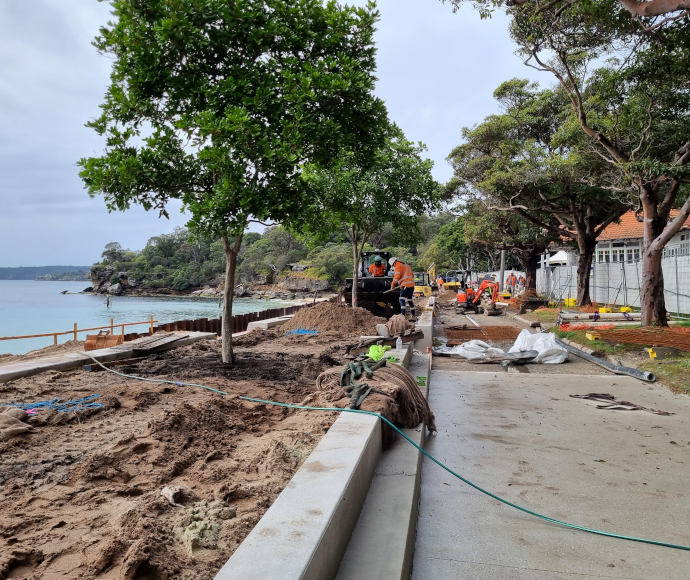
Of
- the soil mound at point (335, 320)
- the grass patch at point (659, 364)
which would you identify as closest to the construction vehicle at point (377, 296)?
the soil mound at point (335, 320)

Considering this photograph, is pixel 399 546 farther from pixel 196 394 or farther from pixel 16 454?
pixel 196 394

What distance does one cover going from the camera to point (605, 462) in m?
3.92

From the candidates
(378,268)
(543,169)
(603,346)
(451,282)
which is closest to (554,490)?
(603,346)

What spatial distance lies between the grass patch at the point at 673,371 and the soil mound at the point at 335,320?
20.1 feet

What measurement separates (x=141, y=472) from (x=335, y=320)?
9.62 m

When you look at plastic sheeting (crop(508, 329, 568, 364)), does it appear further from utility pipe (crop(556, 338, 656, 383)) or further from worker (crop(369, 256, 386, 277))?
worker (crop(369, 256, 386, 277))

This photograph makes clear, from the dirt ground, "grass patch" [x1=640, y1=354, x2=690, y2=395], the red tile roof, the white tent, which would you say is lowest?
"grass patch" [x1=640, y1=354, x2=690, y2=395]

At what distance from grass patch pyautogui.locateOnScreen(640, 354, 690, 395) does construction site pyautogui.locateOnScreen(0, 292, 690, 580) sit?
28.8 inches

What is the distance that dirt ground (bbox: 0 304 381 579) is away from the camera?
79.0 inches

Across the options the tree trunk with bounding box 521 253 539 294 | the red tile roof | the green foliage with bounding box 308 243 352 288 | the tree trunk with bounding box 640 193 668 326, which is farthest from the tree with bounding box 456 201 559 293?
the green foliage with bounding box 308 243 352 288

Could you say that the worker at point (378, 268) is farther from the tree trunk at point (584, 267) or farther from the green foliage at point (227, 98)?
the green foliage at point (227, 98)

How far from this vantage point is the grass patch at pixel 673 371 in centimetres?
648

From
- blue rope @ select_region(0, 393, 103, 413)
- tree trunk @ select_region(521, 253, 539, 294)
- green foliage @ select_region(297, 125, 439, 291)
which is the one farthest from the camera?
tree trunk @ select_region(521, 253, 539, 294)

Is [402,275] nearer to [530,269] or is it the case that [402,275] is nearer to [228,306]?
[228,306]
